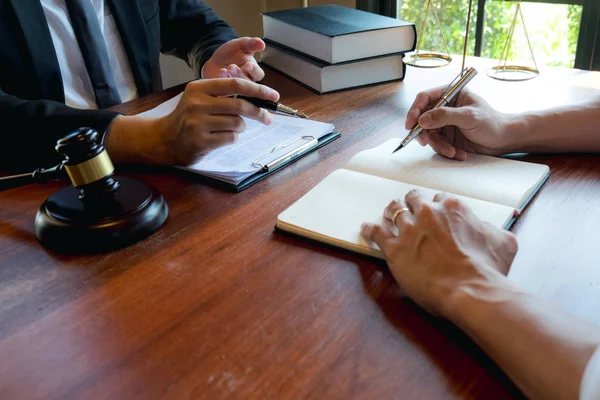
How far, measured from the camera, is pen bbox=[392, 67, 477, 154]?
1010 mm

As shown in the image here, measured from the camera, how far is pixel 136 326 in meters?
0.65

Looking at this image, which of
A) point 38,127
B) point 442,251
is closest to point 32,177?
point 38,127

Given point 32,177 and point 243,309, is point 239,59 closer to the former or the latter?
point 32,177

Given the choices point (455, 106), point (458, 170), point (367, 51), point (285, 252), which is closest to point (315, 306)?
point (285, 252)

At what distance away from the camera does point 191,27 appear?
171cm

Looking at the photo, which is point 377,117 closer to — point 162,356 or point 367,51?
point 367,51

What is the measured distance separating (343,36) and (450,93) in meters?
0.39

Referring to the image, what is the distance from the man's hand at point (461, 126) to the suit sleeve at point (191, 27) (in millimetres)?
781

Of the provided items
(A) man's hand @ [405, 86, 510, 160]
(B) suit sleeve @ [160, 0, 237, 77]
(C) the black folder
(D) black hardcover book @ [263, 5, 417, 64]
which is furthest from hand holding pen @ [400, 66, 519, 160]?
(B) suit sleeve @ [160, 0, 237, 77]

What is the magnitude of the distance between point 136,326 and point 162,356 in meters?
0.07

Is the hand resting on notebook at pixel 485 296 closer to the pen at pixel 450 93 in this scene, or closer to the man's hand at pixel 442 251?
the man's hand at pixel 442 251

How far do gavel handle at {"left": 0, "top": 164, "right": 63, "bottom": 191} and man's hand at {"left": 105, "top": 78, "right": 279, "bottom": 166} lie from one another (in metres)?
0.15

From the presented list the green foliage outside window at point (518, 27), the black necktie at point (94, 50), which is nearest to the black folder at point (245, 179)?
the black necktie at point (94, 50)

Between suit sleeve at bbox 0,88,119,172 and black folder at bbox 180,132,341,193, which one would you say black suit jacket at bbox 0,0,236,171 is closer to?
suit sleeve at bbox 0,88,119,172
